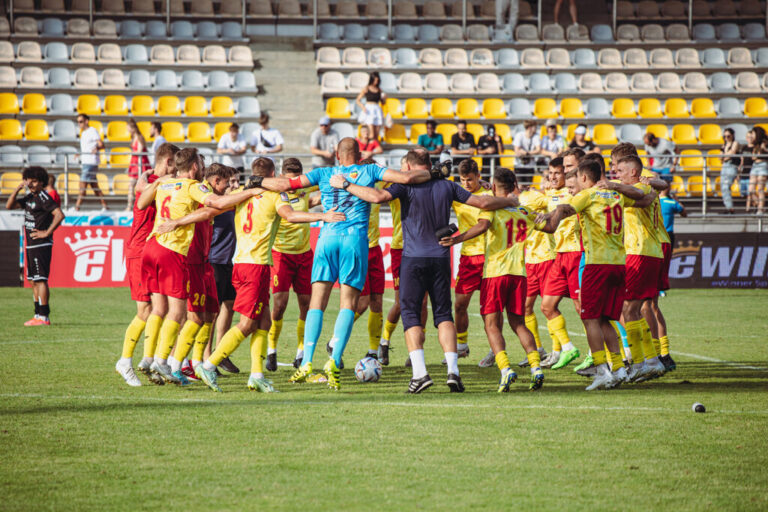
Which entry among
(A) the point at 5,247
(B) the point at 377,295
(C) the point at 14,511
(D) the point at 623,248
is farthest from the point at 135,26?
(C) the point at 14,511

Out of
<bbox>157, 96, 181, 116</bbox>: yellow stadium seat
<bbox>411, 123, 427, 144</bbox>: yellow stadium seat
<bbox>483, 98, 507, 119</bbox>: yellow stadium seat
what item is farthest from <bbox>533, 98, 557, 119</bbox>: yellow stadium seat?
<bbox>157, 96, 181, 116</bbox>: yellow stadium seat

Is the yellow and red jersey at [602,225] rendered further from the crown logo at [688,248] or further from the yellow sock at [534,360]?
the crown logo at [688,248]

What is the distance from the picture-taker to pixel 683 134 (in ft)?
85.0

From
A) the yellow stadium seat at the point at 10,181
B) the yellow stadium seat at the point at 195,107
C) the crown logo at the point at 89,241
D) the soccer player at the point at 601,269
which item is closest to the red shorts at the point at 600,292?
the soccer player at the point at 601,269

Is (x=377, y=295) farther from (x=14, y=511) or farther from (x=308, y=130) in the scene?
(x=308, y=130)

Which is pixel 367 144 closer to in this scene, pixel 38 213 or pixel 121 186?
pixel 121 186

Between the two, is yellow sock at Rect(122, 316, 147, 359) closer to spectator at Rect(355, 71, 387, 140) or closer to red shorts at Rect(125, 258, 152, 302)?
red shorts at Rect(125, 258, 152, 302)

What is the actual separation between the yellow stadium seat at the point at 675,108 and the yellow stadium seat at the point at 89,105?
54.3 feet

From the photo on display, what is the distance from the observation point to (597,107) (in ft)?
86.3

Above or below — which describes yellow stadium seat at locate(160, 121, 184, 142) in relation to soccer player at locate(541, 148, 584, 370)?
above

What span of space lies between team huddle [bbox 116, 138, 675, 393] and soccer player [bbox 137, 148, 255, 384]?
0.04ft

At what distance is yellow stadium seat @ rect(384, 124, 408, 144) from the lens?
24531 millimetres

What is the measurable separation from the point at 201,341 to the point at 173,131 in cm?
1618

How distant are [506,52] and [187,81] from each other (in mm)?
9909
